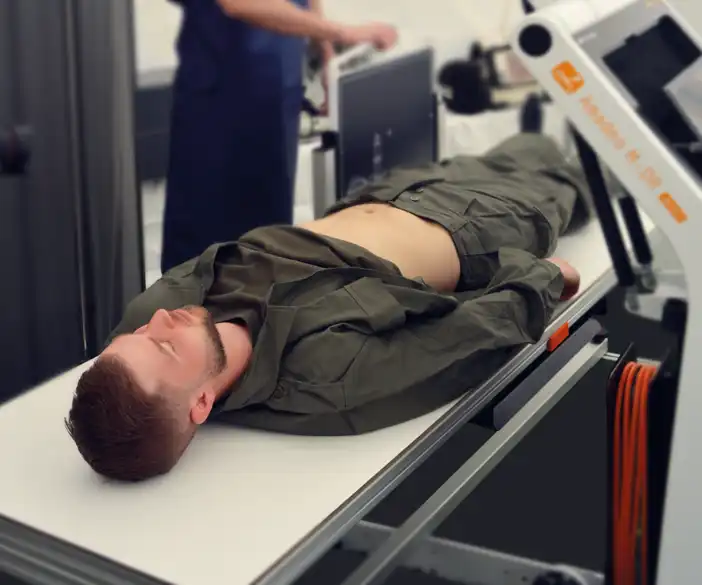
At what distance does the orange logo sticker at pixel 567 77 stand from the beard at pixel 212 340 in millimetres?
565

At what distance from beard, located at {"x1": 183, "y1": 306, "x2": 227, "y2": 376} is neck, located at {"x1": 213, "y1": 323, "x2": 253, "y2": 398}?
15 mm

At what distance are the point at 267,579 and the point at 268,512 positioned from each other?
12cm

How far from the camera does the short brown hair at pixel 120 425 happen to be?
112 cm

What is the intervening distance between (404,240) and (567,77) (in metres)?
0.60

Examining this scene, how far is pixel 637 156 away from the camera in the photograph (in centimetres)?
115

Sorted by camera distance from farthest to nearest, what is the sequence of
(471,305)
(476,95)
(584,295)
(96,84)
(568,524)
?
(476,95) → (568,524) → (96,84) → (584,295) → (471,305)

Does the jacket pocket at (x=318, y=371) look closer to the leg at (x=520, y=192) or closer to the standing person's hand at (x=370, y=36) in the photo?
the leg at (x=520, y=192)

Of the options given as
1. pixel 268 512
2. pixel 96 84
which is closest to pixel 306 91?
pixel 96 84

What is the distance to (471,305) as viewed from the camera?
136 centimetres

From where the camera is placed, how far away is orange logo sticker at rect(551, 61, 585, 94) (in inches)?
45.3

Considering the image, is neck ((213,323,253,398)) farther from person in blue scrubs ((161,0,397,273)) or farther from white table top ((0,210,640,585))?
person in blue scrubs ((161,0,397,273))

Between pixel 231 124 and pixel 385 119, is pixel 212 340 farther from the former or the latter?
pixel 385 119

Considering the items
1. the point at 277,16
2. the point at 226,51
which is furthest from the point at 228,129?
the point at 277,16

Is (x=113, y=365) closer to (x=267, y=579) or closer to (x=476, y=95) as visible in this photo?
(x=267, y=579)
